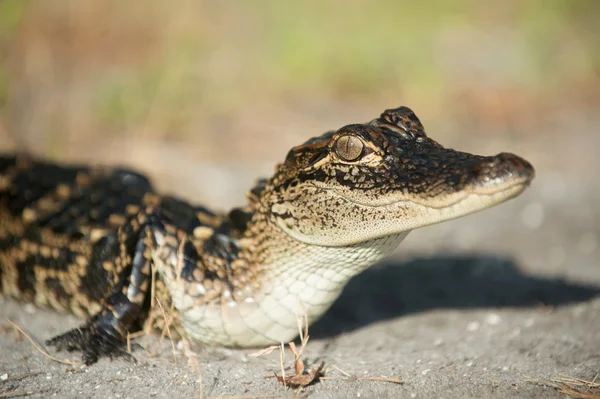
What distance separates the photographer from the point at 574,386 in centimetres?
314

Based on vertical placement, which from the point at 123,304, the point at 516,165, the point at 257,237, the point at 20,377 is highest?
the point at 516,165

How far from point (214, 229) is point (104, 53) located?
21.1 ft

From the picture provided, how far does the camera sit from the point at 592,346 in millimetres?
3809

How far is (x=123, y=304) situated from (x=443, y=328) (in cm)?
210

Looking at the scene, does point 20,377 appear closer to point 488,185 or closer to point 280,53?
point 488,185

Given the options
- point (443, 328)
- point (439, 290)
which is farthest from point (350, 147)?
point (439, 290)

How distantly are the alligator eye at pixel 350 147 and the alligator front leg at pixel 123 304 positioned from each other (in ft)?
3.96

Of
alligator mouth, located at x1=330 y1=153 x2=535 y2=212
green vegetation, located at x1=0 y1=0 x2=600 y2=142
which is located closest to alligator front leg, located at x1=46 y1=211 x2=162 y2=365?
alligator mouth, located at x1=330 y1=153 x2=535 y2=212

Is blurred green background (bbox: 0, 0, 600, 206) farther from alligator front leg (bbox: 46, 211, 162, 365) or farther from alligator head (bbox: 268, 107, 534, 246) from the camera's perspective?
alligator head (bbox: 268, 107, 534, 246)

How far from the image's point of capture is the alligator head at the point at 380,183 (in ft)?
9.11

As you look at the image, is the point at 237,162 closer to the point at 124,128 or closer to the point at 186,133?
→ the point at 186,133

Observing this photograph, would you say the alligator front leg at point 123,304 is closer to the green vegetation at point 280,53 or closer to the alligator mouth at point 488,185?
the alligator mouth at point 488,185

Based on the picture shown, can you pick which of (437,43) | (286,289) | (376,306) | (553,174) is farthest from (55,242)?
(437,43)

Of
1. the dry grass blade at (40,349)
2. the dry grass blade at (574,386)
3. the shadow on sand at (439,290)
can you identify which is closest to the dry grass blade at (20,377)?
the dry grass blade at (40,349)
